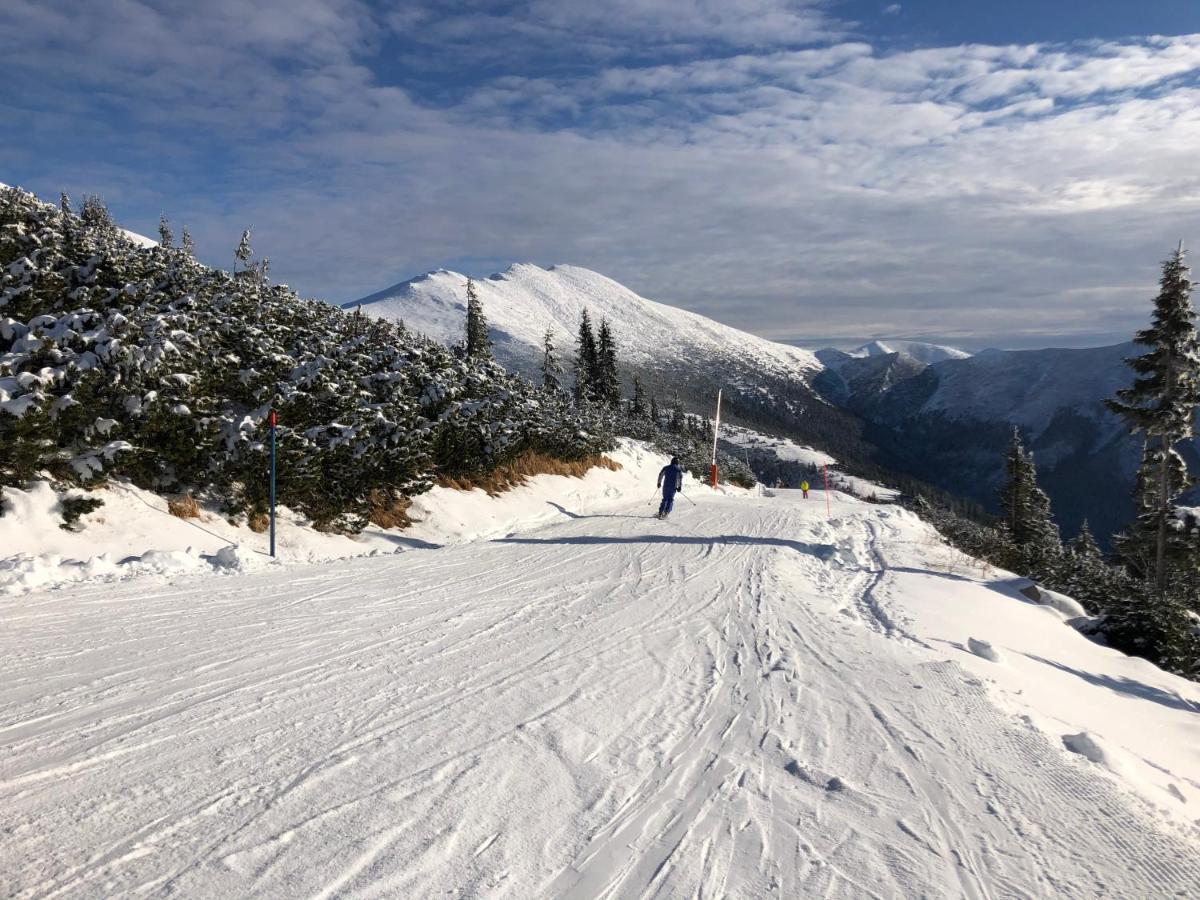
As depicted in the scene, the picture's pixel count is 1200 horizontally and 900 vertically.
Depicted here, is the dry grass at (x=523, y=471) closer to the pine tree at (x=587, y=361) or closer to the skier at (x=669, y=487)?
the skier at (x=669, y=487)

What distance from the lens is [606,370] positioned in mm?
68062

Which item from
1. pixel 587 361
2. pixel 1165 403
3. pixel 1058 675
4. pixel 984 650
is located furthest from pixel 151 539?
pixel 587 361

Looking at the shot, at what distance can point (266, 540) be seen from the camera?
11617 mm

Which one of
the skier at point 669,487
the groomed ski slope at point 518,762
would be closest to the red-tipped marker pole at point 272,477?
the groomed ski slope at point 518,762

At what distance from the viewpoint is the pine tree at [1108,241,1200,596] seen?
23453 mm

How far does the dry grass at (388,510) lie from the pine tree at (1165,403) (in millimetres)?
23898

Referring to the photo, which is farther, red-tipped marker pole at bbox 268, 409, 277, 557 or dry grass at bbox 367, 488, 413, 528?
dry grass at bbox 367, 488, 413, 528

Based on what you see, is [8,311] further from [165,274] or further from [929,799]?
[929,799]

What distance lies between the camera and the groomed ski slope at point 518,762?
10.6 feet

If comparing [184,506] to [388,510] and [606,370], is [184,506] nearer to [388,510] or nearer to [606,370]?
[388,510]

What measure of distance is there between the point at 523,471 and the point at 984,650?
16429 millimetres

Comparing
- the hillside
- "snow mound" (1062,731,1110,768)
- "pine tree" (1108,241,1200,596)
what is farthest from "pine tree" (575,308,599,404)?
"snow mound" (1062,731,1110,768)

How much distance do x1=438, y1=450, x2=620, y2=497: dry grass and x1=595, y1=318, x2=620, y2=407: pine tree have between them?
35165mm

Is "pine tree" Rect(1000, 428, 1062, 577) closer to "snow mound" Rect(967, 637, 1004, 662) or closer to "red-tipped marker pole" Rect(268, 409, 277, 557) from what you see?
"snow mound" Rect(967, 637, 1004, 662)
